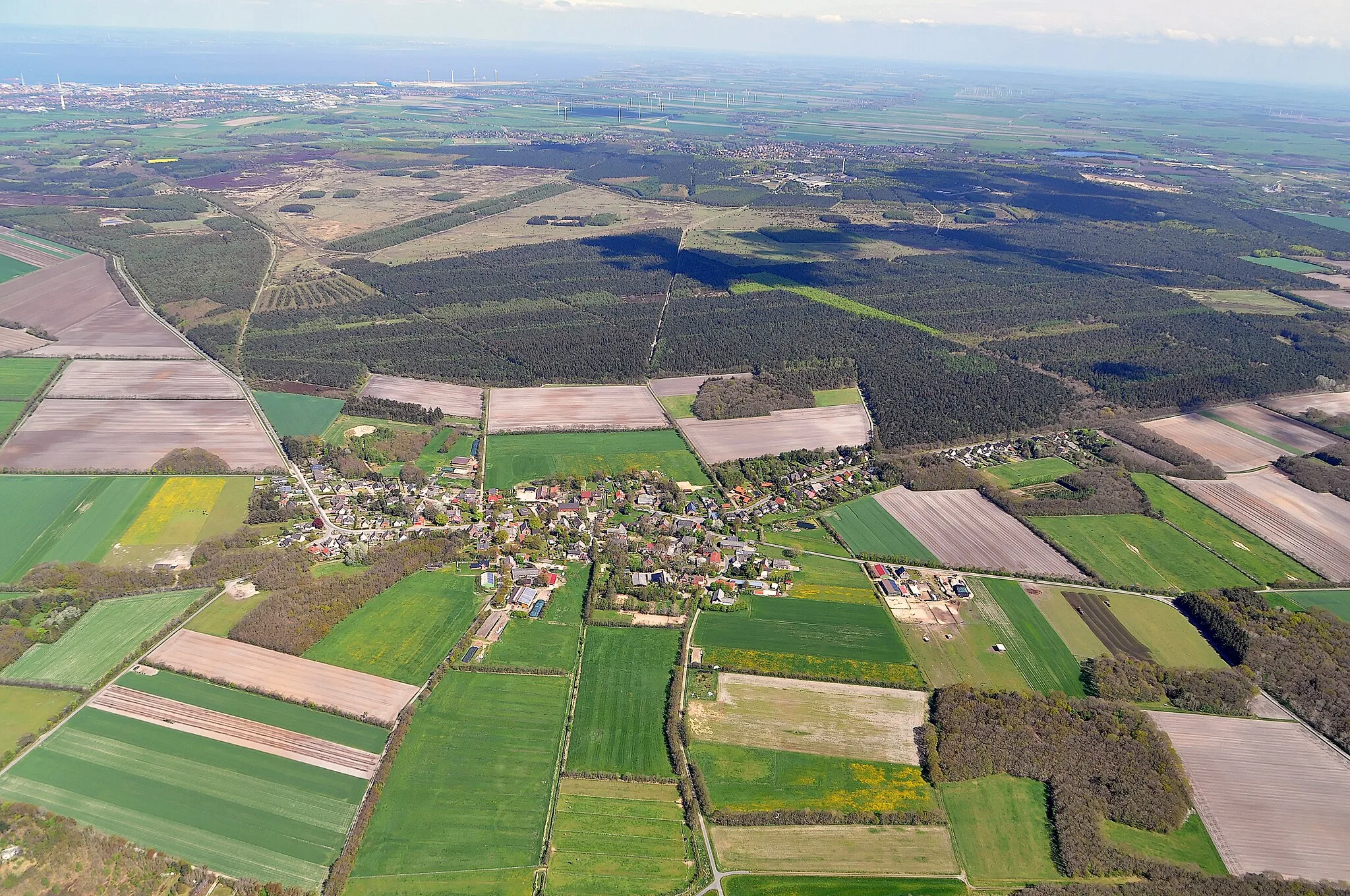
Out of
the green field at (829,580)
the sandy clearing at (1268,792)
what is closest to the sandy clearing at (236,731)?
the green field at (829,580)

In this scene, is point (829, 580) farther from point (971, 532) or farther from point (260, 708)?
point (260, 708)

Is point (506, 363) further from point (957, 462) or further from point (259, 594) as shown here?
point (957, 462)

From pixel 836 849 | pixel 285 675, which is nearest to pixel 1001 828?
pixel 836 849

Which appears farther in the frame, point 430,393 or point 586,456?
point 430,393

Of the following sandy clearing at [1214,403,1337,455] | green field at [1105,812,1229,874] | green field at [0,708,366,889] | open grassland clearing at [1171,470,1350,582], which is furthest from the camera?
sandy clearing at [1214,403,1337,455]

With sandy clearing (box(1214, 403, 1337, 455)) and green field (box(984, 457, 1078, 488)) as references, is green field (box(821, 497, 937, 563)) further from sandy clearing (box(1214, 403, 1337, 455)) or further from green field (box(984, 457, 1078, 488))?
sandy clearing (box(1214, 403, 1337, 455))

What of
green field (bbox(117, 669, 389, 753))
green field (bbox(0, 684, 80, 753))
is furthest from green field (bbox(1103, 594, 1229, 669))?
green field (bbox(0, 684, 80, 753))
